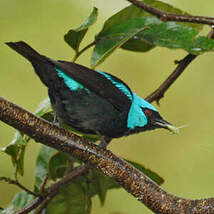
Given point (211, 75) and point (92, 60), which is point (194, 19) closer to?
point (92, 60)

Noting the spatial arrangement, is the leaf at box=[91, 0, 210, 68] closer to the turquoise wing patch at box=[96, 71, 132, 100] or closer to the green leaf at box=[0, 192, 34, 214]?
the turquoise wing patch at box=[96, 71, 132, 100]

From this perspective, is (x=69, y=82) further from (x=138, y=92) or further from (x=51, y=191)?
(x=138, y=92)

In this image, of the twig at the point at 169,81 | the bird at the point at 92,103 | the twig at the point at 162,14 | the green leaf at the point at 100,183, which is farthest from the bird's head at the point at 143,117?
the twig at the point at 162,14

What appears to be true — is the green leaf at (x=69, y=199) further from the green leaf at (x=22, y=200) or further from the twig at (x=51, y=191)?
the twig at (x=51, y=191)

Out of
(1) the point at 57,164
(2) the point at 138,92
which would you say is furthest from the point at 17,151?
(2) the point at 138,92

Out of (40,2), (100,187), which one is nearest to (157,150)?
(100,187)

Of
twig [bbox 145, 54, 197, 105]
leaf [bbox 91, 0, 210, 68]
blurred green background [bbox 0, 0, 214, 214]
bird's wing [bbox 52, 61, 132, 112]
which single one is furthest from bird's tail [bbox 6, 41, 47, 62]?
blurred green background [bbox 0, 0, 214, 214]
